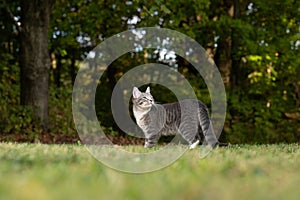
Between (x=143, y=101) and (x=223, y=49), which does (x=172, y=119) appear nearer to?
(x=143, y=101)

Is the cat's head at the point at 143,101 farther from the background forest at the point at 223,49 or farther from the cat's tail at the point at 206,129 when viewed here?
the background forest at the point at 223,49

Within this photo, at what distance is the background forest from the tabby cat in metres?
6.98

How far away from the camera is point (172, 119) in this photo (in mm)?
8539

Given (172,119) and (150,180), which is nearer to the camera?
(150,180)

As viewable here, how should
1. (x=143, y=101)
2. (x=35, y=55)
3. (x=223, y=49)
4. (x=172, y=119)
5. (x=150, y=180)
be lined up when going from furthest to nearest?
(x=223, y=49) → (x=35, y=55) → (x=172, y=119) → (x=143, y=101) → (x=150, y=180)

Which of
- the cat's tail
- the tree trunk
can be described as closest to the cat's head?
the cat's tail

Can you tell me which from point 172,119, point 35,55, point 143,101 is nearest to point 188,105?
point 172,119

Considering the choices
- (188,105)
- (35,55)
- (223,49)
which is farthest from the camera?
(223,49)

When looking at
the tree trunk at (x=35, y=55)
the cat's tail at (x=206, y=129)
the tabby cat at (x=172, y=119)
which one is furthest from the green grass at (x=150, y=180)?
the tree trunk at (x=35, y=55)

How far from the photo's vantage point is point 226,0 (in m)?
18.8

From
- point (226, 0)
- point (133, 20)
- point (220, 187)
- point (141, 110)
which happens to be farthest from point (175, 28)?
point (220, 187)

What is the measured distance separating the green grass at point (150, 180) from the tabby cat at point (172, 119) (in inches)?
142

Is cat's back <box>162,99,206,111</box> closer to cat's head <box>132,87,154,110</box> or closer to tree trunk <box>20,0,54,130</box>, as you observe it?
cat's head <box>132,87,154,110</box>

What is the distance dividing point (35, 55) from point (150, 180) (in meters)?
9.65
